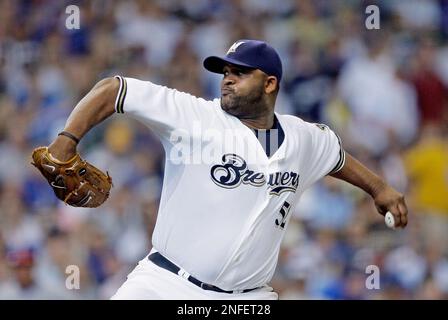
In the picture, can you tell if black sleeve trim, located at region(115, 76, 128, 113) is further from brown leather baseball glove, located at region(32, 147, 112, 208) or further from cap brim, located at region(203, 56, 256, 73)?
cap brim, located at region(203, 56, 256, 73)

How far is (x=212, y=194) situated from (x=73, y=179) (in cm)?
62

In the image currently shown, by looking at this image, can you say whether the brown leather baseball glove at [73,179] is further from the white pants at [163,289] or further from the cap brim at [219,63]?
the cap brim at [219,63]

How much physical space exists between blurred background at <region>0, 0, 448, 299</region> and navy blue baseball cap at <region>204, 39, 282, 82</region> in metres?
2.74

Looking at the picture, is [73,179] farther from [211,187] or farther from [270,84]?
[270,84]

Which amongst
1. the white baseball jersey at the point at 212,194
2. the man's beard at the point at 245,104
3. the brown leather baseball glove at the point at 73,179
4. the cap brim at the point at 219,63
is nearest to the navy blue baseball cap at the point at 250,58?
the cap brim at the point at 219,63

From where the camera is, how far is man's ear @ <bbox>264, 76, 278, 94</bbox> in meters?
4.80

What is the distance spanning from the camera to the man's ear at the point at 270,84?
4.80 m

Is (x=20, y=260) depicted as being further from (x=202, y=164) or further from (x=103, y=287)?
(x=202, y=164)

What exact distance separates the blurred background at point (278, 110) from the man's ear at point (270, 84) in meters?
2.65

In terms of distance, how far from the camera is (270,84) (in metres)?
4.82

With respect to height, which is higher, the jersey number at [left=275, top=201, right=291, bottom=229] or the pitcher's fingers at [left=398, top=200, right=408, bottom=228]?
the jersey number at [left=275, top=201, right=291, bottom=229]

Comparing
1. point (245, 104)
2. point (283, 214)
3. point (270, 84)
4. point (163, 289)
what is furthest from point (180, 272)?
point (270, 84)

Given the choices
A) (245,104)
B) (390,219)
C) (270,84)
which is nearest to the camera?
(245,104)

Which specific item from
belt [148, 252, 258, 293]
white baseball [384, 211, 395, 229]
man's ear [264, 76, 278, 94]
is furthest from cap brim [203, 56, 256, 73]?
white baseball [384, 211, 395, 229]
